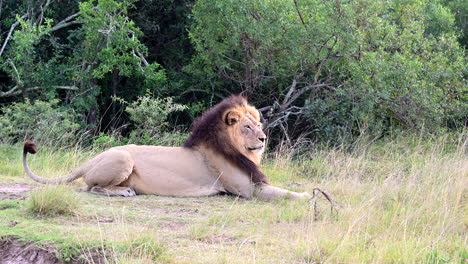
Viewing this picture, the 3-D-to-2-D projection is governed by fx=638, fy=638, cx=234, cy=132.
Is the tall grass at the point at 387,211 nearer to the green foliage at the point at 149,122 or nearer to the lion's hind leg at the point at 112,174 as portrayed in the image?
the lion's hind leg at the point at 112,174

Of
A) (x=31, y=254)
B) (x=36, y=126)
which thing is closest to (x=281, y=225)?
(x=31, y=254)

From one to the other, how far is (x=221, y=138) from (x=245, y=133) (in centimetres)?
29

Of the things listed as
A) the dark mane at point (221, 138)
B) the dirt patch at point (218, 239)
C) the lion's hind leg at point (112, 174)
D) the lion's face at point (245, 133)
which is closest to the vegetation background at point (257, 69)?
the lion's hind leg at point (112, 174)

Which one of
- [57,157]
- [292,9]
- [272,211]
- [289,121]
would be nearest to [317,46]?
[292,9]

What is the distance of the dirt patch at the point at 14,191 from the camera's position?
20.5 feet

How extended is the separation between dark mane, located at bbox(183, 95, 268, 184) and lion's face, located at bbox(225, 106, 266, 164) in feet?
0.27

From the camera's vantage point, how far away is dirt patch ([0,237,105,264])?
4.35 metres

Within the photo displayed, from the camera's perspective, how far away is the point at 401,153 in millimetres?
9953

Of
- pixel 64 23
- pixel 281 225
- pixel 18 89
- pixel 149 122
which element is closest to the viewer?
pixel 281 225

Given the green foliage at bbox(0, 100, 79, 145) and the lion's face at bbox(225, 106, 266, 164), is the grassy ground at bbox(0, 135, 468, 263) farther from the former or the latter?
the green foliage at bbox(0, 100, 79, 145)

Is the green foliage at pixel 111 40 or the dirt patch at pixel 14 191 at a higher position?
the green foliage at pixel 111 40

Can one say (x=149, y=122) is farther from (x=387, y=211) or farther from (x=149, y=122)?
(x=387, y=211)

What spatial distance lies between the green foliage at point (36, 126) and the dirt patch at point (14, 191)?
2.78m

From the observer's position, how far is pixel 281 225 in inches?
210
